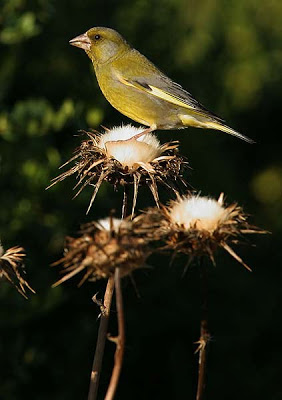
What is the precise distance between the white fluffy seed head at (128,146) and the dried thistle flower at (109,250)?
714 millimetres

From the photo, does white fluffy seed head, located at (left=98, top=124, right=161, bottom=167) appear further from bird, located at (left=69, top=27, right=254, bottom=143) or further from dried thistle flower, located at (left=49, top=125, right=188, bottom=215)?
bird, located at (left=69, top=27, right=254, bottom=143)

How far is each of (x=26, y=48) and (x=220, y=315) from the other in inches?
99.2

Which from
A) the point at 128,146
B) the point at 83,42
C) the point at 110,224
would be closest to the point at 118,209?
the point at 83,42

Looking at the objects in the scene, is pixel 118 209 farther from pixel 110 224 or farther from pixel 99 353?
pixel 110 224

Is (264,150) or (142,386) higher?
(264,150)

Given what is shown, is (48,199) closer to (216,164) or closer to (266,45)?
(216,164)

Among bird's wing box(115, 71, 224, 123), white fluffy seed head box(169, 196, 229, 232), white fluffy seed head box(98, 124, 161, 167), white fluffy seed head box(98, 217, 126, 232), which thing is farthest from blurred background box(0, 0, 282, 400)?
white fluffy seed head box(98, 217, 126, 232)

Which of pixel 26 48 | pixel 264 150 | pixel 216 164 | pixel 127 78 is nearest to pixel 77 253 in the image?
pixel 127 78

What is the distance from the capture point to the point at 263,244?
292 inches

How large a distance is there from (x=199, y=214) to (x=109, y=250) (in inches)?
13.0

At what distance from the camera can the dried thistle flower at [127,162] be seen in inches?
106

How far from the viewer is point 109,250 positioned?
1.99m

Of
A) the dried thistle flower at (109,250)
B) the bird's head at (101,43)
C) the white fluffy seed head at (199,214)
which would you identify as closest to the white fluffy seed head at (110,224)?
the dried thistle flower at (109,250)

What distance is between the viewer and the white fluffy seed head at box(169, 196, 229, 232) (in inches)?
86.5
